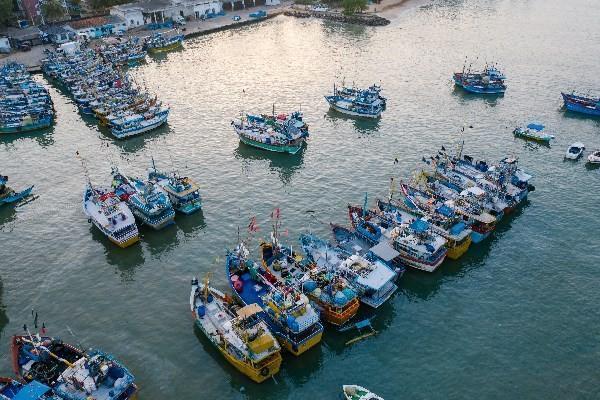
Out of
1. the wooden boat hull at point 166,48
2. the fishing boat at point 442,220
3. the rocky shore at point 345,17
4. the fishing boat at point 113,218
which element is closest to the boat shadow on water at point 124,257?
the fishing boat at point 113,218

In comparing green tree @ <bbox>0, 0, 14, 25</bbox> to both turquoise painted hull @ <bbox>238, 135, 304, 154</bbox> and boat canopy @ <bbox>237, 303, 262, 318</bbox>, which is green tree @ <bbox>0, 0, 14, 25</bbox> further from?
boat canopy @ <bbox>237, 303, 262, 318</bbox>

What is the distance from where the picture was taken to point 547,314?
173 ft

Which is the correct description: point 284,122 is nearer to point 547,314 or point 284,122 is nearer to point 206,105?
point 206,105

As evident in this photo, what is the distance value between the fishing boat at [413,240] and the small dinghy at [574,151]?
4034 centimetres

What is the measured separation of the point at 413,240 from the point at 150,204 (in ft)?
116

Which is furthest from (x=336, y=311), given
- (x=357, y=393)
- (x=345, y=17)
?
(x=345, y=17)

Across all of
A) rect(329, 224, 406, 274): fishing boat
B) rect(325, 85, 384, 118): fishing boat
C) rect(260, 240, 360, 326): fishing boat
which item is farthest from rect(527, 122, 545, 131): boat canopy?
rect(260, 240, 360, 326): fishing boat

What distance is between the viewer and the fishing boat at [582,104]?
98938 mm

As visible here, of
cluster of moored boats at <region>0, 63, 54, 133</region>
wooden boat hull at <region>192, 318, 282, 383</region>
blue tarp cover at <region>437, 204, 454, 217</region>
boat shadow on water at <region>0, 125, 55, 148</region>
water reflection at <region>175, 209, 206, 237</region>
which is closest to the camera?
wooden boat hull at <region>192, 318, 282, 383</region>

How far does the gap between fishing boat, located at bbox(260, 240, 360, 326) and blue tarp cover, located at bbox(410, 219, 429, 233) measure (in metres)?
12.1

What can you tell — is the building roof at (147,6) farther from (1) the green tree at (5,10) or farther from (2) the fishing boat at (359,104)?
(2) the fishing boat at (359,104)

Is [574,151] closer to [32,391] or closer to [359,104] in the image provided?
[359,104]

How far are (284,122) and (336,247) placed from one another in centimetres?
3553

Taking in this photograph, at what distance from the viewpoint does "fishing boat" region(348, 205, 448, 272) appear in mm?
57188
